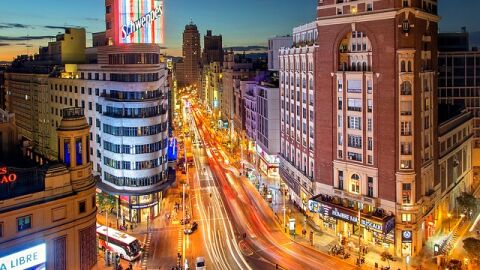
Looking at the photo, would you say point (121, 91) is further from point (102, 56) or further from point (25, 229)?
point (25, 229)

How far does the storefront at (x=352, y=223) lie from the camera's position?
77.4 meters

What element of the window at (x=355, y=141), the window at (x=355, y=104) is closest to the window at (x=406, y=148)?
the window at (x=355, y=141)

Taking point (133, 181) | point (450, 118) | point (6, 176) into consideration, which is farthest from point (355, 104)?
point (6, 176)

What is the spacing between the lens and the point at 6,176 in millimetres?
51781

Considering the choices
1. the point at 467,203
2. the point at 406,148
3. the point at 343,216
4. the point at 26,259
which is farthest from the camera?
the point at 467,203

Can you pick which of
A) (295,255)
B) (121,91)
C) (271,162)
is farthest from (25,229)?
(271,162)

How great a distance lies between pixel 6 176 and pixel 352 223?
52918mm

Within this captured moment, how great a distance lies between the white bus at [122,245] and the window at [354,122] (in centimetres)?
3956

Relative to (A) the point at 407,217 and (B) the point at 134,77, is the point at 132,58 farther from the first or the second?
(A) the point at 407,217

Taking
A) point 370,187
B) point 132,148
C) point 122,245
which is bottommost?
point 122,245

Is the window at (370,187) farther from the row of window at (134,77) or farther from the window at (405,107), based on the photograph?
the row of window at (134,77)

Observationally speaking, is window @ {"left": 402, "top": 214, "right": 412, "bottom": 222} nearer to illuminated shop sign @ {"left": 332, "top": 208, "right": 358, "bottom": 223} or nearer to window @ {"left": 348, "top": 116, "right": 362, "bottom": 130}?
illuminated shop sign @ {"left": 332, "top": 208, "right": 358, "bottom": 223}

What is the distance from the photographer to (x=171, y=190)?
397 feet

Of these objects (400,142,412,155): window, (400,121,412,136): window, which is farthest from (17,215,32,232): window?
(400,121,412,136): window
